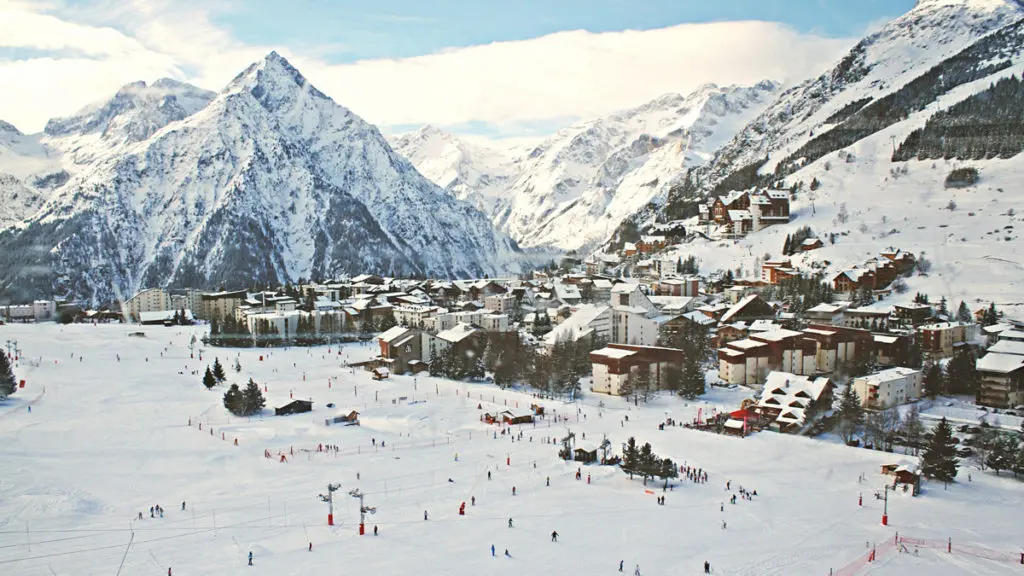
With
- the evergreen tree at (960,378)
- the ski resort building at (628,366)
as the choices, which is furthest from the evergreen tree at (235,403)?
the evergreen tree at (960,378)

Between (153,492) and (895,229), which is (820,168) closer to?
(895,229)

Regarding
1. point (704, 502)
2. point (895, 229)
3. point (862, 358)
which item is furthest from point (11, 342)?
point (895, 229)

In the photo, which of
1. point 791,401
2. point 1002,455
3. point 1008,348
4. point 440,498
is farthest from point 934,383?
point 440,498

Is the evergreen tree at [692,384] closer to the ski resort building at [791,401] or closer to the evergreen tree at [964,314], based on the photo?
the ski resort building at [791,401]

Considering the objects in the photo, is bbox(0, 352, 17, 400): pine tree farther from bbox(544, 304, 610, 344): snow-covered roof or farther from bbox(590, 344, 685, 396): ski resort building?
bbox(544, 304, 610, 344): snow-covered roof

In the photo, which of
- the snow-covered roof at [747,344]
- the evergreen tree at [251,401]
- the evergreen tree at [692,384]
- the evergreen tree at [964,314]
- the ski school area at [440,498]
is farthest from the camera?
the evergreen tree at [964,314]

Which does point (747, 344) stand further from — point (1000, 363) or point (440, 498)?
point (440, 498)
